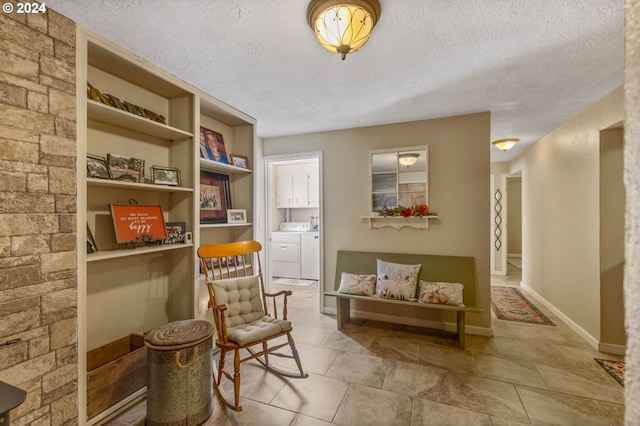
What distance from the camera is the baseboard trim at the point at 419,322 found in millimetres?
3141

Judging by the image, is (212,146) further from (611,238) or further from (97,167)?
(611,238)

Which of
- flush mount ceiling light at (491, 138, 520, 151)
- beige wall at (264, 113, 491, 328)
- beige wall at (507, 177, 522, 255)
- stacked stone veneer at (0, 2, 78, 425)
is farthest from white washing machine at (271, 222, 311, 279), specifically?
beige wall at (507, 177, 522, 255)

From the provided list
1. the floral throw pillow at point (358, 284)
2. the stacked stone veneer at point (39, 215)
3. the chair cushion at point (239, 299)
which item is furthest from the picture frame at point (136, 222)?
the floral throw pillow at point (358, 284)

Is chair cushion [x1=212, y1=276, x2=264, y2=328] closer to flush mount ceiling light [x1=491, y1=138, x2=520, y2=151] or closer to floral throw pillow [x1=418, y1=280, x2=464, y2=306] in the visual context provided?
floral throw pillow [x1=418, y1=280, x2=464, y2=306]

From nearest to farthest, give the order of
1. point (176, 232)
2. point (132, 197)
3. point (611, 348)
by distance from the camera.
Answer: point (132, 197) → point (176, 232) → point (611, 348)

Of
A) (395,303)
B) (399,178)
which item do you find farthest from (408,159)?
(395,303)

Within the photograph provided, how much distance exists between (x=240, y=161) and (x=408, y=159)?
1949 mm

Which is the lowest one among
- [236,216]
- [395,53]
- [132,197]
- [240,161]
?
[236,216]

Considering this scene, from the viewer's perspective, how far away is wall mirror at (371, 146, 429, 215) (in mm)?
3379

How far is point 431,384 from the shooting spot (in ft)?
7.39

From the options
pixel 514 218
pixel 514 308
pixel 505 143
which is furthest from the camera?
pixel 514 218

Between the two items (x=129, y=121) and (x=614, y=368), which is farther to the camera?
(x=614, y=368)

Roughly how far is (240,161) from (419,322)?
2760 mm

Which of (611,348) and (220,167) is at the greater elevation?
(220,167)
